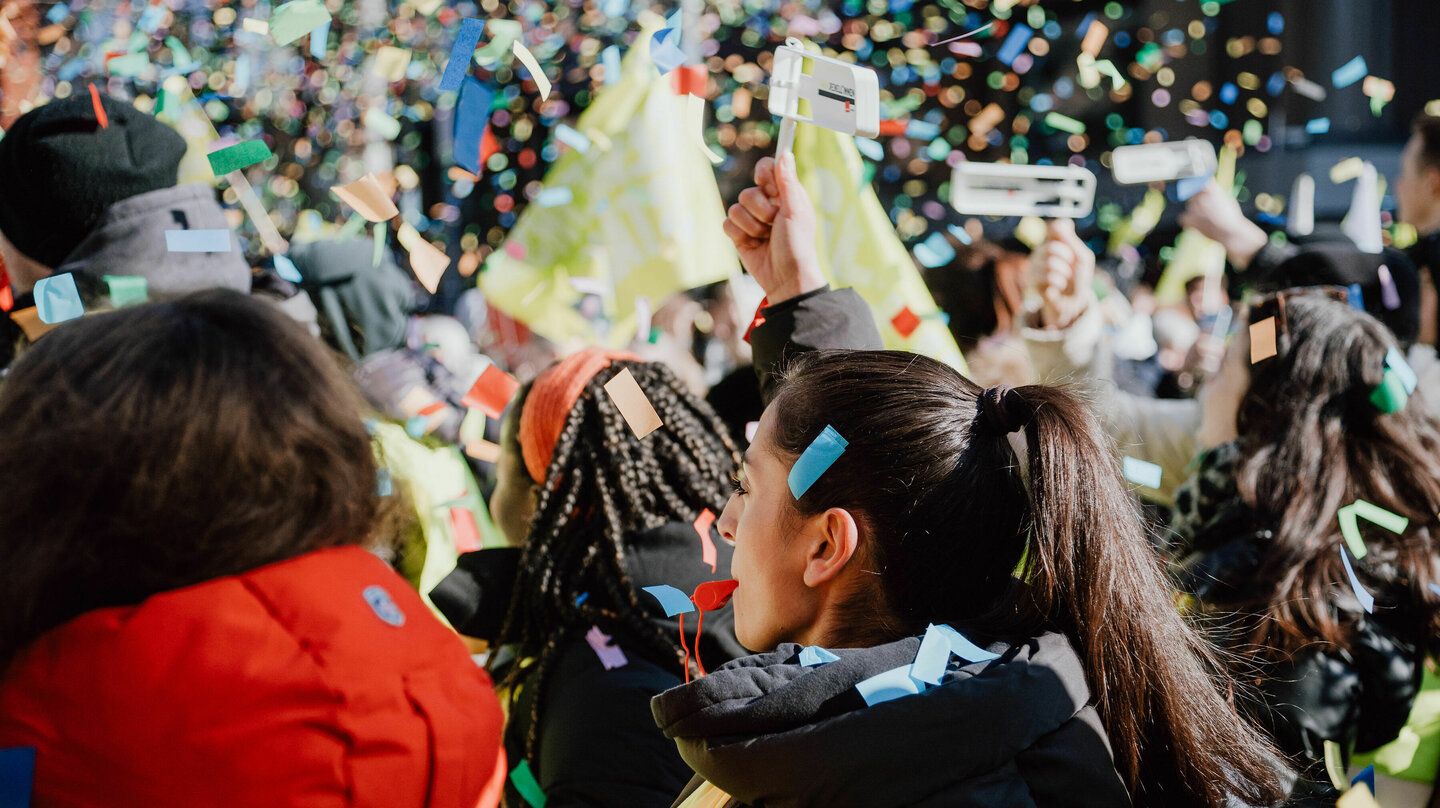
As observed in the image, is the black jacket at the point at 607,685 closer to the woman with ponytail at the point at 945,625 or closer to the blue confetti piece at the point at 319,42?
the woman with ponytail at the point at 945,625

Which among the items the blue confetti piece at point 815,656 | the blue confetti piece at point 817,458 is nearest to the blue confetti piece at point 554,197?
the blue confetti piece at point 817,458

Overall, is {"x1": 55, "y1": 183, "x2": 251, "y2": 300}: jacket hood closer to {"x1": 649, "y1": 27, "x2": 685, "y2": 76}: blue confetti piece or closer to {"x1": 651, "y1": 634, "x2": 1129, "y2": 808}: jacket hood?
{"x1": 649, "y1": 27, "x2": 685, "y2": 76}: blue confetti piece

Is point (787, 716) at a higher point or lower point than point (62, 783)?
lower

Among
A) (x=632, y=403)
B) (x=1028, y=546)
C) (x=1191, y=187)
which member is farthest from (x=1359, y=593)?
(x=1191, y=187)

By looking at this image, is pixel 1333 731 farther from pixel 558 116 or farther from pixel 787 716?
pixel 558 116

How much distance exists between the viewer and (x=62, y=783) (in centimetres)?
97

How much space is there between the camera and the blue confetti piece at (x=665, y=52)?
87.3 inches

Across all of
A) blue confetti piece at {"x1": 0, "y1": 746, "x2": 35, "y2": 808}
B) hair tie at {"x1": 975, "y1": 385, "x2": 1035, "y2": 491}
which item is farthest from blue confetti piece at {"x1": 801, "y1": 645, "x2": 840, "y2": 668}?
blue confetti piece at {"x1": 0, "y1": 746, "x2": 35, "y2": 808}

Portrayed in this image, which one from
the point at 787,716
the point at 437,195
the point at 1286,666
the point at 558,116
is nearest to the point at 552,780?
→ the point at 787,716

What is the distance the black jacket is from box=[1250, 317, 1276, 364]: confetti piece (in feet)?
4.36

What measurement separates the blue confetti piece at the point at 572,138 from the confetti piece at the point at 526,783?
1.86m

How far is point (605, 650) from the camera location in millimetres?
1840

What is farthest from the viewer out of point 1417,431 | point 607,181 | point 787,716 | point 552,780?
point 607,181

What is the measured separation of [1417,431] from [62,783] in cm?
253
